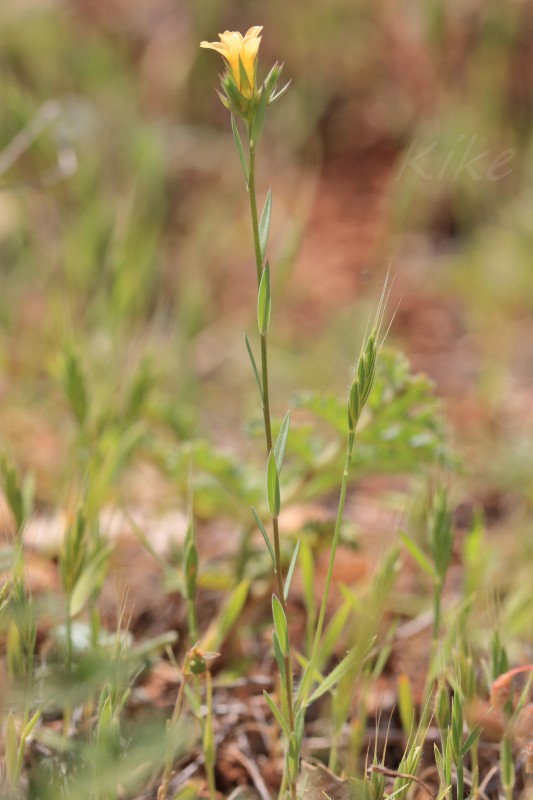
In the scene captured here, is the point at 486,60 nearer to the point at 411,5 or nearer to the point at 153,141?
the point at 411,5

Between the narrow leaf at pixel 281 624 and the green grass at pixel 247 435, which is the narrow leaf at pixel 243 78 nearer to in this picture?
the green grass at pixel 247 435

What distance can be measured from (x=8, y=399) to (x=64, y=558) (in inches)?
43.8

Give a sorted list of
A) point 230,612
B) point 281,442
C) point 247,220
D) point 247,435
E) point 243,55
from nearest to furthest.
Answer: point 243,55 → point 281,442 → point 230,612 → point 247,435 → point 247,220

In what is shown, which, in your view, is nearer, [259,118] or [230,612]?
[259,118]

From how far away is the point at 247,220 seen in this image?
312 centimetres

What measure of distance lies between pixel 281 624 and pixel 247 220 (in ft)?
7.74

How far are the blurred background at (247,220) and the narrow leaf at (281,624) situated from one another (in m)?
0.55

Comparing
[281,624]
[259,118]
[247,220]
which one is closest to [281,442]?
[281,624]

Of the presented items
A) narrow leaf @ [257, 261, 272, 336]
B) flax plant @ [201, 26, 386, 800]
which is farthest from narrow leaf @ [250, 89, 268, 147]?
narrow leaf @ [257, 261, 272, 336]

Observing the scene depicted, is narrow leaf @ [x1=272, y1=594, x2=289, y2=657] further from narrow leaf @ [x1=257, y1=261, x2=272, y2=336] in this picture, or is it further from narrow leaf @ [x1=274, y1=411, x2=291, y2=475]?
narrow leaf @ [x1=257, y1=261, x2=272, y2=336]

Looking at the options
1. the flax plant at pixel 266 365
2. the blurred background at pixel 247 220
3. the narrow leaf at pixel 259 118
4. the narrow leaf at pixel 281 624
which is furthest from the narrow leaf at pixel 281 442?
the blurred background at pixel 247 220

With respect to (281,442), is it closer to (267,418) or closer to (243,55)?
(267,418)

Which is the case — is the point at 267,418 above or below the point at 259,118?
below

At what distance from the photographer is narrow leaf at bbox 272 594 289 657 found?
36.5 inches
